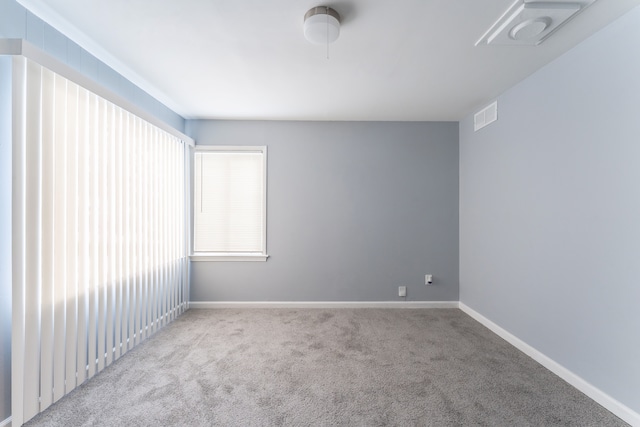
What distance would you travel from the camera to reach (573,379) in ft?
6.61

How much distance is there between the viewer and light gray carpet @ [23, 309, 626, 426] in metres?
1.71

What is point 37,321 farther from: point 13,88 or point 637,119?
point 637,119

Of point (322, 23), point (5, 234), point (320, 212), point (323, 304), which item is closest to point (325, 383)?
point (323, 304)

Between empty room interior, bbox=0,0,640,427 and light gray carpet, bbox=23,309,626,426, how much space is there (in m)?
0.02

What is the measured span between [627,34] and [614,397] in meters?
2.32

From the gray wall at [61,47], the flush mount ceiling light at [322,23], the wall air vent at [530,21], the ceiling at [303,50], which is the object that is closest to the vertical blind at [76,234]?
the gray wall at [61,47]

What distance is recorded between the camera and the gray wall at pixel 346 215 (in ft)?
11.9

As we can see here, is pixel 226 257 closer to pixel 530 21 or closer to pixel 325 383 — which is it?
pixel 325 383

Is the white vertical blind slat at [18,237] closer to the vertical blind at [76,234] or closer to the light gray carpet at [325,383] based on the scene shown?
the vertical blind at [76,234]

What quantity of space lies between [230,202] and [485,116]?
3307mm

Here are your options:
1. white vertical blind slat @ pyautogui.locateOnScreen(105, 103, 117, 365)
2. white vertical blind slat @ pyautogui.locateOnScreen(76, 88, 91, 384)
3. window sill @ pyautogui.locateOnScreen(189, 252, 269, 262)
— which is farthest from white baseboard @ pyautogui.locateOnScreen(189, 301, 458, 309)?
white vertical blind slat @ pyautogui.locateOnScreen(76, 88, 91, 384)

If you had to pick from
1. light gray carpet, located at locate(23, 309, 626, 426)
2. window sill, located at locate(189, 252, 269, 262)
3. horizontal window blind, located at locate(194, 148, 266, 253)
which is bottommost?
light gray carpet, located at locate(23, 309, 626, 426)

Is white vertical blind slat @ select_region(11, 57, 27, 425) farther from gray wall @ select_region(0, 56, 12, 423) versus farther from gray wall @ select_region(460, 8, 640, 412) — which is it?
gray wall @ select_region(460, 8, 640, 412)

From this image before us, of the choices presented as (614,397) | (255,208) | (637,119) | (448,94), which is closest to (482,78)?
(448,94)
